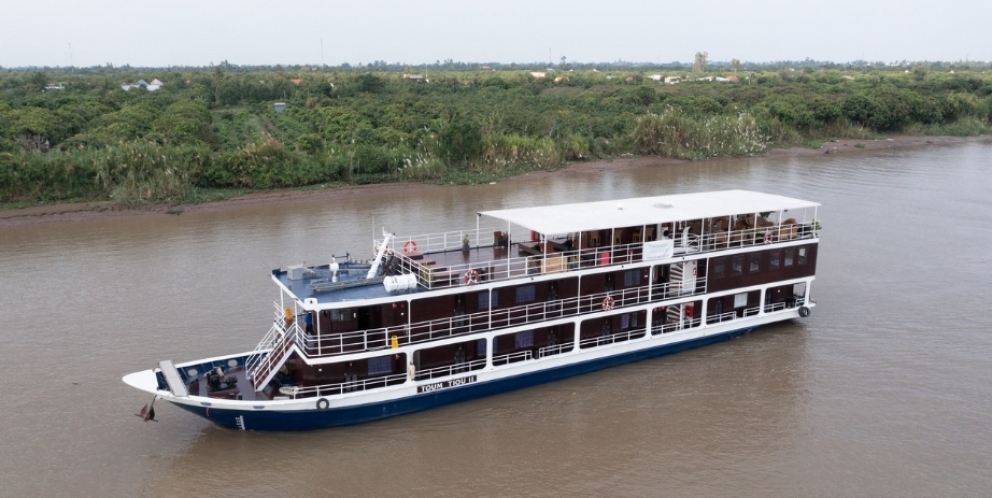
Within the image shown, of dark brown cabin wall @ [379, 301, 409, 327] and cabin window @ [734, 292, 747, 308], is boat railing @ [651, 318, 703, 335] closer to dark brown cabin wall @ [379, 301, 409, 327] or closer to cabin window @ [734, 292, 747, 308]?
cabin window @ [734, 292, 747, 308]

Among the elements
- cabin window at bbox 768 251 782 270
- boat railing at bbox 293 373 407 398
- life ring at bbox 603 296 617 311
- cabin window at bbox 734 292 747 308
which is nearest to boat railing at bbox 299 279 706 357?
life ring at bbox 603 296 617 311

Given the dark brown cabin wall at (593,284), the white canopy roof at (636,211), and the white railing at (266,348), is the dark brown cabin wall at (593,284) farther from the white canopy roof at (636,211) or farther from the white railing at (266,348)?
the white railing at (266,348)

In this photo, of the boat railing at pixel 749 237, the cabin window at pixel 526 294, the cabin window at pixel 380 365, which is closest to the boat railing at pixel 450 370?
the cabin window at pixel 380 365

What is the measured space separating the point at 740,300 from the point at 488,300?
7401 mm

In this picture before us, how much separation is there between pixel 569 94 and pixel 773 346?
71.3 metres

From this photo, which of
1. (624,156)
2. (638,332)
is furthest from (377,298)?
(624,156)

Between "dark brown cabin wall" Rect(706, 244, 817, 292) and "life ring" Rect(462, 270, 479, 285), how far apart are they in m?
6.29

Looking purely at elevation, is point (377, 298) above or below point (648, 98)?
below

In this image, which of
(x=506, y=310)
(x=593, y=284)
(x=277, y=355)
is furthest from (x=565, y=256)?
(x=277, y=355)

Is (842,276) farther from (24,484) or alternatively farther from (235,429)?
(24,484)

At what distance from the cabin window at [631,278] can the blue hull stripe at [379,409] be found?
174 cm

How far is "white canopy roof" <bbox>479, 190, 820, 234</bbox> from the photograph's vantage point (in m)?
17.4

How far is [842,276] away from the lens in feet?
82.7

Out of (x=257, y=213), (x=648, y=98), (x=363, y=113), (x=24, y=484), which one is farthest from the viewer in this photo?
(x=648, y=98)
